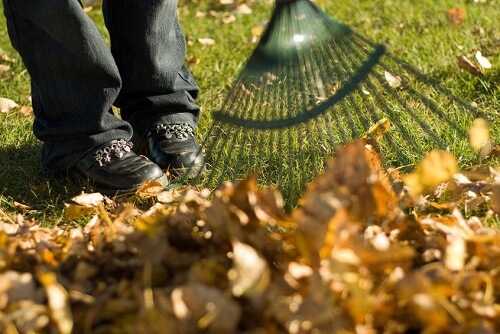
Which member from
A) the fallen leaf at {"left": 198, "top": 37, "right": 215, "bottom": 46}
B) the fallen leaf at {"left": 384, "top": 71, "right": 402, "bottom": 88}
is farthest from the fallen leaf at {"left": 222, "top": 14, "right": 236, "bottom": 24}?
the fallen leaf at {"left": 384, "top": 71, "right": 402, "bottom": 88}

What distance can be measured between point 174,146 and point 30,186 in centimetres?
43

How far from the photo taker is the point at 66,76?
2.21 meters

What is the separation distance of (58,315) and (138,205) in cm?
98

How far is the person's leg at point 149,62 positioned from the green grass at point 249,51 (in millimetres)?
215

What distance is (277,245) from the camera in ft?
4.55

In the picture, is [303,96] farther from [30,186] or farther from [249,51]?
[249,51]

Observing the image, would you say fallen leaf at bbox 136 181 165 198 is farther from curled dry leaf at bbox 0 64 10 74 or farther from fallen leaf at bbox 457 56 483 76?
curled dry leaf at bbox 0 64 10 74

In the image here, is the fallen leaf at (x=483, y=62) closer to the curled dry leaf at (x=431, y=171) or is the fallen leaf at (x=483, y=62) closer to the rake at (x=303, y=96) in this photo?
the rake at (x=303, y=96)

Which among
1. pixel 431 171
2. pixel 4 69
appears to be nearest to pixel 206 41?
pixel 4 69

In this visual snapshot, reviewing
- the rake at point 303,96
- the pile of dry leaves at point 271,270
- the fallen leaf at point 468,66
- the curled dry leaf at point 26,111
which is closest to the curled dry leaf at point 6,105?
the curled dry leaf at point 26,111

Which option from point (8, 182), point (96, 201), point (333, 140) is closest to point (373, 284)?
point (333, 140)

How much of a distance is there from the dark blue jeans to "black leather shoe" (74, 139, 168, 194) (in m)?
0.03

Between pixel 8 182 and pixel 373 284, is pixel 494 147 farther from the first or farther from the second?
pixel 8 182

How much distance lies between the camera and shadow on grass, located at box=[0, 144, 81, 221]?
2.16 meters
